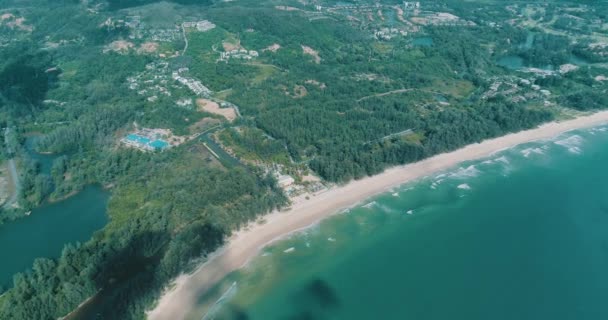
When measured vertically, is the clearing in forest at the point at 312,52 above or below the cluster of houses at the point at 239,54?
above

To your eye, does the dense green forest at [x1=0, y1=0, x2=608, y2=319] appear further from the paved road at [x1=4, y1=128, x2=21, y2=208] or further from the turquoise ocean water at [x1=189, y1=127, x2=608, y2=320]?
the turquoise ocean water at [x1=189, y1=127, x2=608, y2=320]

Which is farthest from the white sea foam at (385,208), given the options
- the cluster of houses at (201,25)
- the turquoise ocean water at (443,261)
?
the cluster of houses at (201,25)

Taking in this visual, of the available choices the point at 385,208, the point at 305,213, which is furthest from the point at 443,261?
the point at 305,213

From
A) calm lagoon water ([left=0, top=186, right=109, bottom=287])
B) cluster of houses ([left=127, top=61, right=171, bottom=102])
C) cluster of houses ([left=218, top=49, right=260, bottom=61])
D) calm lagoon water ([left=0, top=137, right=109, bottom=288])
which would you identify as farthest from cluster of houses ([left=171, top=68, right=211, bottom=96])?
calm lagoon water ([left=0, top=186, right=109, bottom=287])

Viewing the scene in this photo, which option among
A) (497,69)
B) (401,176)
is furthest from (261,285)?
(497,69)

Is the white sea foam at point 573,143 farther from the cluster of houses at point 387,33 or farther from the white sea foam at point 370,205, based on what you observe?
the cluster of houses at point 387,33
